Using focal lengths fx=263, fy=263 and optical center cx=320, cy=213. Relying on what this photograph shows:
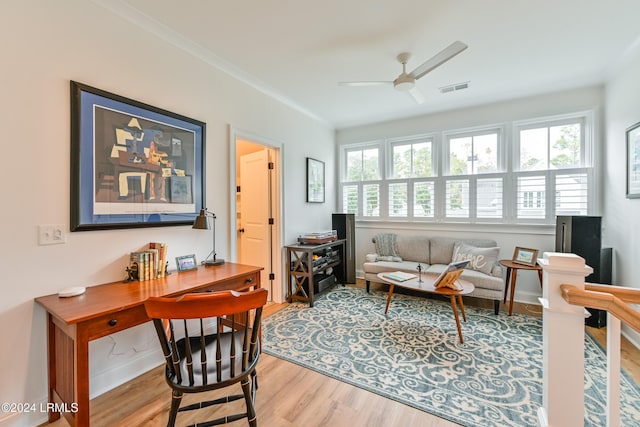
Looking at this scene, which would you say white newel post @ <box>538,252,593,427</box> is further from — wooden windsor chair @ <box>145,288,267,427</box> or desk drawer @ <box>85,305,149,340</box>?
desk drawer @ <box>85,305,149,340</box>

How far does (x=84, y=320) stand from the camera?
1321mm

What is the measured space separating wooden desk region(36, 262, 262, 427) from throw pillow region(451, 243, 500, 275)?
10.3 ft

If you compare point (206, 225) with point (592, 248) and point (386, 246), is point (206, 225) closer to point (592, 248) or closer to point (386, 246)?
point (386, 246)

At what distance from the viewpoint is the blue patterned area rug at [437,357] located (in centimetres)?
174

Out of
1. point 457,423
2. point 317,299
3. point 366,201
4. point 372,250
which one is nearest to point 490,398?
point 457,423

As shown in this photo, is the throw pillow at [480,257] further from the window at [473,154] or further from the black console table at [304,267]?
the black console table at [304,267]

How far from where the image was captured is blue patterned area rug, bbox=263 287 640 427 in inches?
68.5

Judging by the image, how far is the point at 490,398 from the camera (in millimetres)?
1807

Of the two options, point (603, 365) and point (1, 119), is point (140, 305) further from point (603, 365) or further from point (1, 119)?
point (603, 365)

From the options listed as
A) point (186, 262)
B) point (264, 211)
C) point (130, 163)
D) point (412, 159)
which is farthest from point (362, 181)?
point (130, 163)

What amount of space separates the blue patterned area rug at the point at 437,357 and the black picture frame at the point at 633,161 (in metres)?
1.51

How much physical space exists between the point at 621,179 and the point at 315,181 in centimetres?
367

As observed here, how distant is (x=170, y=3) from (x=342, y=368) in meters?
3.12

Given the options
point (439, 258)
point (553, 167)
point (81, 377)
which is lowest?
point (81, 377)
